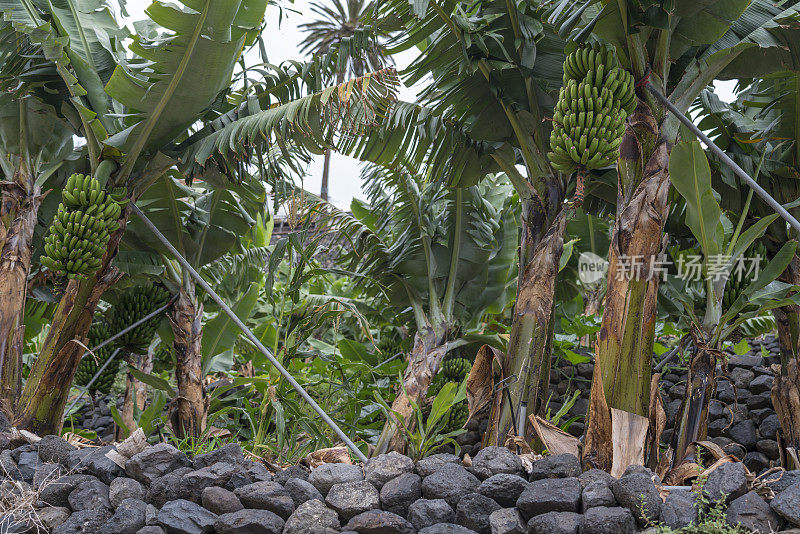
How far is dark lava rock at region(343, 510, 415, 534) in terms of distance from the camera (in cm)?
236

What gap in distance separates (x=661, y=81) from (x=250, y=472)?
2.62m

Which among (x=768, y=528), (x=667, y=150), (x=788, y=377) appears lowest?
(x=768, y=528)

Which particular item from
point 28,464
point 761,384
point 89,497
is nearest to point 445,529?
point 89,497

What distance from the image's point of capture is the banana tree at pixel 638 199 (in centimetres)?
256

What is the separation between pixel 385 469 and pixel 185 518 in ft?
2.84

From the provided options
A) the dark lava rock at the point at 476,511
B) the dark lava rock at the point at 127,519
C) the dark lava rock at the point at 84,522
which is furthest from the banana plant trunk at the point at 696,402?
the dark lava rock at the point at 84,522

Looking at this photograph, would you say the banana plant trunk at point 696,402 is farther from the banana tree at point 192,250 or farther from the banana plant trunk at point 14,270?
the banana plant trunk at point 14,270

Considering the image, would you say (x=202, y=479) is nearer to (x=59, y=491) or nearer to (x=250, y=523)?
(x=250, y=523)

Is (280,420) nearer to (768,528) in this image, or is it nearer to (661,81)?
(768,528)

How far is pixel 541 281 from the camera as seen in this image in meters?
3.32

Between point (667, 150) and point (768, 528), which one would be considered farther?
point (667, 150)

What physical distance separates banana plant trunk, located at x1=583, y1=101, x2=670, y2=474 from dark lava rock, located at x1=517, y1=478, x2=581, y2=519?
0.31 metres

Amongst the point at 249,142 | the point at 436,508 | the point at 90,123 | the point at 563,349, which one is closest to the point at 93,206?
the point at 90,123

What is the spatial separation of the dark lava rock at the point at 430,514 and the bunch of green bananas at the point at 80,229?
2.08m
